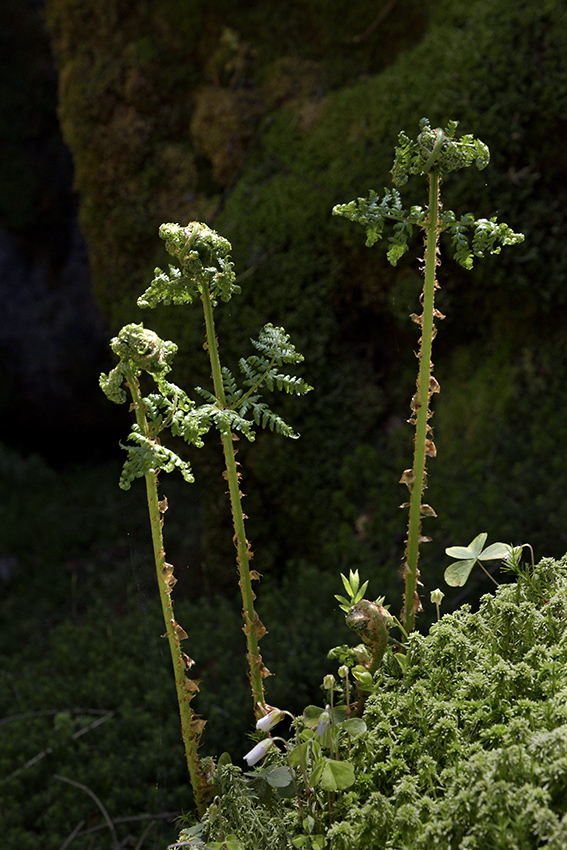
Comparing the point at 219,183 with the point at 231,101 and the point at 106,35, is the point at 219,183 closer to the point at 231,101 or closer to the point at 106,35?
the point at 231,101

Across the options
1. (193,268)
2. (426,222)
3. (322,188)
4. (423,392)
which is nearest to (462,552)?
(423,392)

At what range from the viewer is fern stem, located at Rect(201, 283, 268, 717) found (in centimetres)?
95

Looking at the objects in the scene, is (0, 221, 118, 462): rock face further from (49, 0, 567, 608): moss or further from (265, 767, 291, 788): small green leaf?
(265, 767, 291, 788): small green leaf

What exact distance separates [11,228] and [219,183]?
2.54m

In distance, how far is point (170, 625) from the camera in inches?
37.5

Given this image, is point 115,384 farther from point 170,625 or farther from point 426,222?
point 426,222

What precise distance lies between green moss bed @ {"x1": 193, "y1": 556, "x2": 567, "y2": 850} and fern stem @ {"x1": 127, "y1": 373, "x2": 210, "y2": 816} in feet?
0.17

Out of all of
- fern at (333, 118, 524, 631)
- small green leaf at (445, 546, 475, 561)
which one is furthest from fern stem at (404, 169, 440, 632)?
small green leaf at (445, 546, 475, 561)

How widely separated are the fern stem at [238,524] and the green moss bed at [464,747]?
15cm

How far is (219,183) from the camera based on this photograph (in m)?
3.46

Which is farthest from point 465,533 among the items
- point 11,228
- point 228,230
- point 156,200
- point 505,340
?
point 11,228

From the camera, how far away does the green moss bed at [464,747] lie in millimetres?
742

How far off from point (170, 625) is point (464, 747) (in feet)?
1.40

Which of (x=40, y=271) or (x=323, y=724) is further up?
(x=40, y=271)
